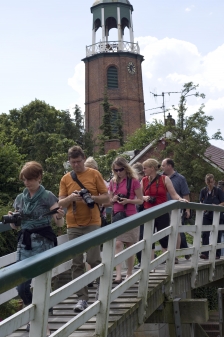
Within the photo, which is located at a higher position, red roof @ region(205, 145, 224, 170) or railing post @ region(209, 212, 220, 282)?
red roof @ region(205, 145, 224, 170)

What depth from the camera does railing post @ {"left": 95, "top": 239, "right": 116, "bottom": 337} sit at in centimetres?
517

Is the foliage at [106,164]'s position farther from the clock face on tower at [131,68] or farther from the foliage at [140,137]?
the clock face on tower at [131,68]

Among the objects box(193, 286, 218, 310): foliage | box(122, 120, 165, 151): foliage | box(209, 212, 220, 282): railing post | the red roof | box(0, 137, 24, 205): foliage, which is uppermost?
box(122, 120, 165, 151): foliage

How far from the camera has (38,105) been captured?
6306cm

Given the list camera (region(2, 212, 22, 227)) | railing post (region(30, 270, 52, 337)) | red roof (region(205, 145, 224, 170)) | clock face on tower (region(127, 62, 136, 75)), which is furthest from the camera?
clock face on tower (region(127, 62, 136, 75))

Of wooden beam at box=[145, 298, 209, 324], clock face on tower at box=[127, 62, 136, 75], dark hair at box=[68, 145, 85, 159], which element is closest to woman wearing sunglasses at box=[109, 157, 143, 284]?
wooden beam at box=[145, 298, 209, 324]

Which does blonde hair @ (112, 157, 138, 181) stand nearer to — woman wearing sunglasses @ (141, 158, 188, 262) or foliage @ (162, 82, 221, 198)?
woman wearing sunglasses @ (141, 158, 188, 262)

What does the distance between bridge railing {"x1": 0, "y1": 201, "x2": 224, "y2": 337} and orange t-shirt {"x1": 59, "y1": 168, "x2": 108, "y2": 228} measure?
53cm

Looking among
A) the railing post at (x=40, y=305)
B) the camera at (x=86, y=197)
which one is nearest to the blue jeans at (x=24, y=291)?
the camera at (x=86, y=197)

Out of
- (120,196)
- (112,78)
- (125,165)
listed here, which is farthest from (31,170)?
(112,78)

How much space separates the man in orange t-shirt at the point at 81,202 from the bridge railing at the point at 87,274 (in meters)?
0.50

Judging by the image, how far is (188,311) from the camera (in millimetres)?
7836

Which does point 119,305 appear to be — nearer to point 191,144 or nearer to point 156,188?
point 156,188

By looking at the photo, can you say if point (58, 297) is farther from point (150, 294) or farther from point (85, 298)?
point (150, 294)
